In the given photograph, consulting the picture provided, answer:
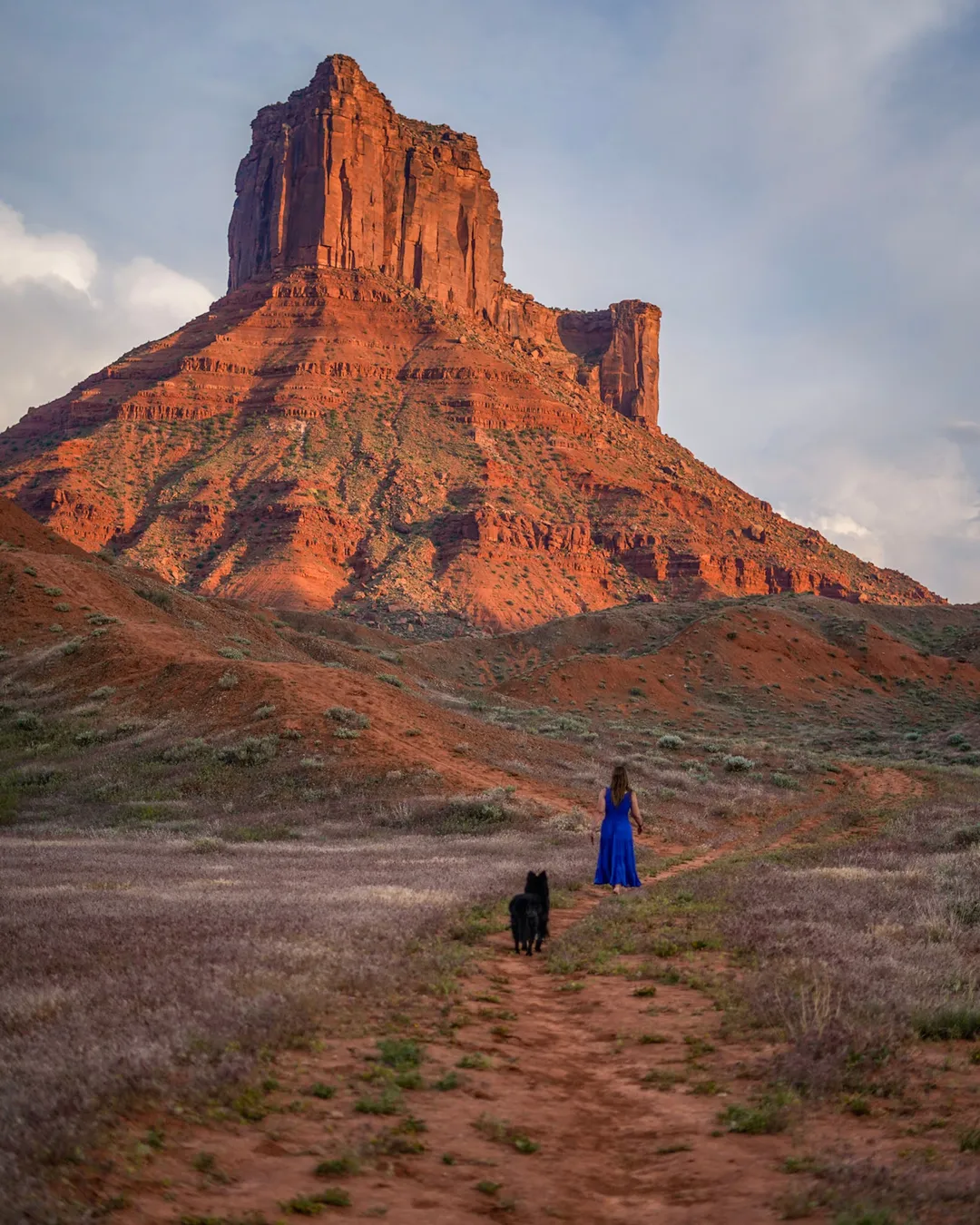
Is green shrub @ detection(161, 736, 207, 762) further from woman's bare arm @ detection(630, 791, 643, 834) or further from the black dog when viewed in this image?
the black dog

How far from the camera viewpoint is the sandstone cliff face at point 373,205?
13400 cm

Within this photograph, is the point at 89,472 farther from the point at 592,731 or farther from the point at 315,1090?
the point at 315,1090

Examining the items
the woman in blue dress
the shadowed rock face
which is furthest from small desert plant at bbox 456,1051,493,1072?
the shadowed rock face

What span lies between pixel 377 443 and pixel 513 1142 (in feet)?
367

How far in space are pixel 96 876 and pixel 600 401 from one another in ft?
504

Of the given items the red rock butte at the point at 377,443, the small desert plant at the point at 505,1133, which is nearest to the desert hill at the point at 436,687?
the small desert plant at the point at 505,1133

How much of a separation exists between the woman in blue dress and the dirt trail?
6.11 m

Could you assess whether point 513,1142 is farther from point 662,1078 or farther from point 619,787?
point 619,787

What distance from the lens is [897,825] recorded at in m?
19.1

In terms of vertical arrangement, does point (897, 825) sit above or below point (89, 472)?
below

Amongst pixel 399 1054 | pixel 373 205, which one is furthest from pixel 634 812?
pixel 373 205

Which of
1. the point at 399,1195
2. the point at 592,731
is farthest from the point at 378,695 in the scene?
the point at 399,1195

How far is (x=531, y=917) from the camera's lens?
9.55 metres

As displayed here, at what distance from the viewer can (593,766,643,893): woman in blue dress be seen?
13375mm
